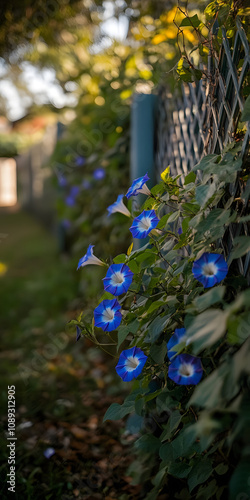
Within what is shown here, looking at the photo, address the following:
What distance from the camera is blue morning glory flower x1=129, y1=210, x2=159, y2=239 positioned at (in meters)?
1.14

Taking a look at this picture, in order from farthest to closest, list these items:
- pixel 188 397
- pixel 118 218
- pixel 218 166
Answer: pixel 118 218 → pixel 188 397 → pixel 218 166

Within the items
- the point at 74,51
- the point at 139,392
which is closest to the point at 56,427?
the point at 139,392

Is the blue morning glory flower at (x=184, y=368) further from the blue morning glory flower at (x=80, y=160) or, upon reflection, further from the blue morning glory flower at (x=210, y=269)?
the blue morning glory flower at (x=80, y=160)

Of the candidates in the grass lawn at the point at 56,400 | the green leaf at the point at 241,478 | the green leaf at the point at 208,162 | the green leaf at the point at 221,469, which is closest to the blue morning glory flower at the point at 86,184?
the grass lawn at the point at 56,400

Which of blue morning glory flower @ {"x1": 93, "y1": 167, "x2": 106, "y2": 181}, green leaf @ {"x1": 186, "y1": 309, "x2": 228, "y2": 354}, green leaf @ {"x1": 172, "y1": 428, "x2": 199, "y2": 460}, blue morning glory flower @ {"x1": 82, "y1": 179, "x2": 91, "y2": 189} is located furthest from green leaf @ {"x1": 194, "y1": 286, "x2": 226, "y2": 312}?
blue morning glory flower @ {"x1": 82, "y1": 179, "x2": 91, "y2": 189}

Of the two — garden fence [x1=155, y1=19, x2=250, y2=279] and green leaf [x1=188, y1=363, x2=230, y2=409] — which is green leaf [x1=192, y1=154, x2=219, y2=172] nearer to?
garden fence [x1=155, y1=19, x2=250, y2=279]

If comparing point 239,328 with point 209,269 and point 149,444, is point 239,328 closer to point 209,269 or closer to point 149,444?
point 209,269

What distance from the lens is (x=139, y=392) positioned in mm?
1194

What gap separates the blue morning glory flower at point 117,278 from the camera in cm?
111

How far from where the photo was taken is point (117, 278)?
1.13 meters

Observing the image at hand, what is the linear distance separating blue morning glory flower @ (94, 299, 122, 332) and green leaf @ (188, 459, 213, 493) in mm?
398

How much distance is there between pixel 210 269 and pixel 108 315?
32 centimetres

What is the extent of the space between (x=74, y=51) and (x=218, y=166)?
2.82 m

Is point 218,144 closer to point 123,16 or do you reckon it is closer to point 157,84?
Result: point 157,84
